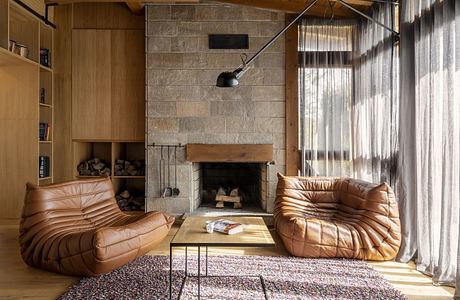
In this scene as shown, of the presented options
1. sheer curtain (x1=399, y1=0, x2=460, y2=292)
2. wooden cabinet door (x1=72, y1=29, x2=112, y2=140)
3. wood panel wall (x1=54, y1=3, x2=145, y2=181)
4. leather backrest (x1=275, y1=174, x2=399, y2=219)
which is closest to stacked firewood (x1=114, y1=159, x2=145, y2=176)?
wood panel wall (x1=54, y1=3, x2=145, y2=181)

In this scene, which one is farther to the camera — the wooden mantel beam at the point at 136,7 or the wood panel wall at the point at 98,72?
the wood panel wall at the point at 98,72

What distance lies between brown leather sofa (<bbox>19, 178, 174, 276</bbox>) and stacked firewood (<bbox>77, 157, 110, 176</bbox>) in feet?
5.20

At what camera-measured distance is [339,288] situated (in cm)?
273

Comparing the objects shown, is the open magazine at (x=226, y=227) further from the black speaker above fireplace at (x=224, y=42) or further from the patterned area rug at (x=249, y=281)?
the black speaker above fireplace at (x=224, y=42)

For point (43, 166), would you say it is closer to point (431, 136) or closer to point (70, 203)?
point (70, 203)

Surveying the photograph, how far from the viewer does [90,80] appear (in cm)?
506

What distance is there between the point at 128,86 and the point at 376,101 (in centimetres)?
323

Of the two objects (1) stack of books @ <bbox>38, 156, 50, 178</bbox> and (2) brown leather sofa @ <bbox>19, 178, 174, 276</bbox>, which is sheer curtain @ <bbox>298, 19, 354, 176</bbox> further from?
(1) stack of books @ <bbox>38, 156, 50, 178</bbox>

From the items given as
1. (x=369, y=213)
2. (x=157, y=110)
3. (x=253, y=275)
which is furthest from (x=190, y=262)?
(x=157, y=110)

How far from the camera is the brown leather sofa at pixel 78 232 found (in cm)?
281

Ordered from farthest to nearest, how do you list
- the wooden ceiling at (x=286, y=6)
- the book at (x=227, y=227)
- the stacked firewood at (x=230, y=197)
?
1. the stacked firewood at (x=230, y=197)
2. the wooden ceiling at (x=286, y=6)
3. the book at (x=227, y=227)

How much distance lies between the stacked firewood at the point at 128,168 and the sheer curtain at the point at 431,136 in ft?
11.3

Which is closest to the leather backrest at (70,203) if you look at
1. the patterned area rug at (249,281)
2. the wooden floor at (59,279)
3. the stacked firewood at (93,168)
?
the wooden floor at (59,279)

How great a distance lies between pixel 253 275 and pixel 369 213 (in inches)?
49.5
